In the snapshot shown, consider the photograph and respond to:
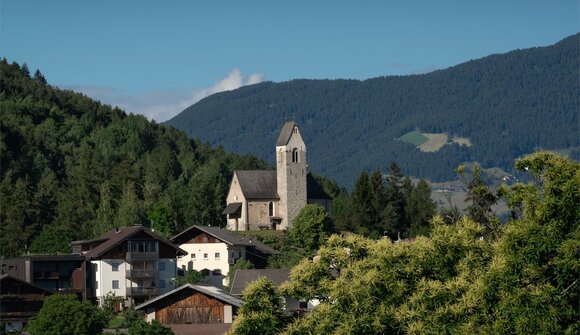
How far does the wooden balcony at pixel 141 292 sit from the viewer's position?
8131 centimetres

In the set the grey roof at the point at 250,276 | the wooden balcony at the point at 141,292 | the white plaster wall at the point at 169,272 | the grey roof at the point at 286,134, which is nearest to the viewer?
the grey roof at the point at 250,276

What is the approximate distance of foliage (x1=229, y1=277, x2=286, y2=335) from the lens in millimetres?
38438

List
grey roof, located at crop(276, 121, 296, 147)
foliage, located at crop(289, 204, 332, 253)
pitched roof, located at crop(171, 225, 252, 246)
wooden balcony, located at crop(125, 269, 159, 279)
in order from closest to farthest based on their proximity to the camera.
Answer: wooden balcony, located at crop(125, 269, 159, 279) → pitched roof, located at crop(171, 225, 252, 246) → foliage, located at crop(289, 204, 332, 253) → grey roof, located at crop(276, 121, 296, 147)

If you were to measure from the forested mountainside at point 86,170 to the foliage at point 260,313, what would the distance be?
5416cm

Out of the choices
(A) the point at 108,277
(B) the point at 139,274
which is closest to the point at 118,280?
(A) the point at 108,277

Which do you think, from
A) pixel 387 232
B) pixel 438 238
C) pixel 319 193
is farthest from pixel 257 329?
pixel 319 193

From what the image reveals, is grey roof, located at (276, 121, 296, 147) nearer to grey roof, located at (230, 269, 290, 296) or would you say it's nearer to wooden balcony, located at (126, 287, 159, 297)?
wooden balcony, located at (126, 287, 159, 297)

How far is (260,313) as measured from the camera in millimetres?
38812

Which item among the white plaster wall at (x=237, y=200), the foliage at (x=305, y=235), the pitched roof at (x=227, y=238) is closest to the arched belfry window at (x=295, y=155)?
the white plaster wall at (x=237, y=200)

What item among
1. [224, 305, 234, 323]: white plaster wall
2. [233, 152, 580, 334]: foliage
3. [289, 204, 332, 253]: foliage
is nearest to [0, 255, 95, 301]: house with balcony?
[224, 305, 234, 323]: white plaster wall

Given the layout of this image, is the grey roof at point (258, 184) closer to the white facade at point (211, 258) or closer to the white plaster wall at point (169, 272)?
the white facade at point (211, 258)

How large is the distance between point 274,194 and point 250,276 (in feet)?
118

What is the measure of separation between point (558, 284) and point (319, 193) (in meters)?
90.9

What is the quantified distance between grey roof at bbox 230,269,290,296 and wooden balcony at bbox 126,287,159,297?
5.10 m
